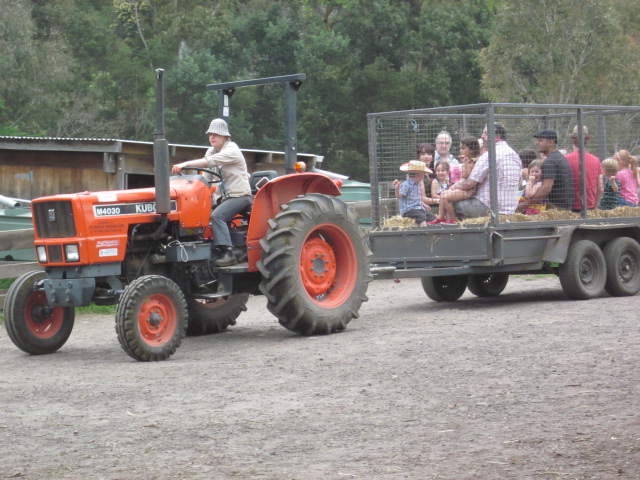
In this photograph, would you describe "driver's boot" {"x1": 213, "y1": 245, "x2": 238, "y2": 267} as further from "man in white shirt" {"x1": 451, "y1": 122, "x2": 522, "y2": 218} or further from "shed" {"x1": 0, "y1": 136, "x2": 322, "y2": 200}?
"shed" {"x1": 0, "y1": 136, "x2": 322, "y2": 200}

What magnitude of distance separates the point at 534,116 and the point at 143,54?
43541 millimetres

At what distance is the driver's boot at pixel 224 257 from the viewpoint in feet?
34.0

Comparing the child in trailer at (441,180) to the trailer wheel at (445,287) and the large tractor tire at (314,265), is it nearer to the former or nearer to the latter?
the trailer wheel at (445,287)

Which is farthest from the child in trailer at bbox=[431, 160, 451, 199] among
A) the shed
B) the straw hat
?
the shed

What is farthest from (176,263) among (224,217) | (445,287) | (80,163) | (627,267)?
(80,163)

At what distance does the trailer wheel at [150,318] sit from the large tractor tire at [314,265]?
1.17 metres

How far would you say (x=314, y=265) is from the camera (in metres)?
10.8

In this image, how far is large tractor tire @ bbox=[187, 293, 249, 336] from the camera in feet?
36.5

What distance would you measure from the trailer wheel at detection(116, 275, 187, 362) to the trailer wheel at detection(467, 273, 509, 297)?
17.9ft

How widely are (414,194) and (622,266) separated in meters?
2.71

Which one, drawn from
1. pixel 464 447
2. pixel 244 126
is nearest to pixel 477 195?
pixel 464 447

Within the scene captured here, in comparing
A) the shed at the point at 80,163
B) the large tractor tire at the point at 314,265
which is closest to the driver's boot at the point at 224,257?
the large tractor tire at the point at 314,265

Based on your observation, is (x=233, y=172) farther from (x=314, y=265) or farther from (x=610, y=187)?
(x=610, y=187)

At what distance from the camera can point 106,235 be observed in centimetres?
949
